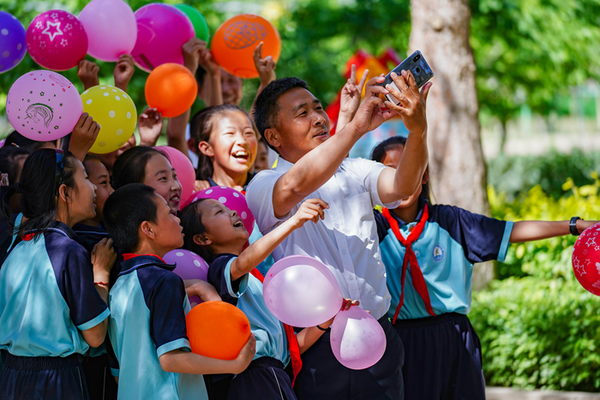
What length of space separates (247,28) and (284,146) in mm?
1575

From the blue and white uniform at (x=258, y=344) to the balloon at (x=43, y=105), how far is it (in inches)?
37.0

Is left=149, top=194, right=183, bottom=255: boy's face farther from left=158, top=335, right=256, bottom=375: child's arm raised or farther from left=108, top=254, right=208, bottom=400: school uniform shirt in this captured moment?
left=158, top=335, right=256, bottom=375: child's arm raised

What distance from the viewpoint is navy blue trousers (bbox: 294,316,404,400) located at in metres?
2.51

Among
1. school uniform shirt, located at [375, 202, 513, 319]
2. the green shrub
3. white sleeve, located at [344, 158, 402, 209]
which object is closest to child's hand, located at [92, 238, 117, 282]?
white sleeve, located at [344, 158, 402, 209]

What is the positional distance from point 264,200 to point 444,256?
1128 millimetres

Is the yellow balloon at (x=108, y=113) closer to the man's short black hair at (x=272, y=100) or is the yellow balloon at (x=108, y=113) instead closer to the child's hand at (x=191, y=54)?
the man's short black hair at (x=272, y=100)

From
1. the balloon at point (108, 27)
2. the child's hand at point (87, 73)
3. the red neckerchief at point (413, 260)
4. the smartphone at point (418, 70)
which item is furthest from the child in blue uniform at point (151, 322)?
the balloon at point (108, 27)

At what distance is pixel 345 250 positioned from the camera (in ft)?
8.28

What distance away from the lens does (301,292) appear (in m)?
2.23

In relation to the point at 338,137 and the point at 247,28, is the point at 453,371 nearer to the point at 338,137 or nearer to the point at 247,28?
the point at 338,137

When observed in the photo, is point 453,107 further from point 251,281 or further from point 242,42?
point 251,281

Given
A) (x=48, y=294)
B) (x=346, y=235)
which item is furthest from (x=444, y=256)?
(x=48, y=294)

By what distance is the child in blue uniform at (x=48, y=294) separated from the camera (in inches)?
91.3

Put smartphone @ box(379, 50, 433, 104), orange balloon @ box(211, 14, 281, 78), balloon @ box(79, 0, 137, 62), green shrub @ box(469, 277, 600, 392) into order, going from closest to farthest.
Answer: smartphone @ box(379, 50, 433, 104) < balloon @ box(79, 0, 137, 62) < orange balloon @ box(211, 14, 281, 78) < green shrub @ box(469, 277, 600, 392)
